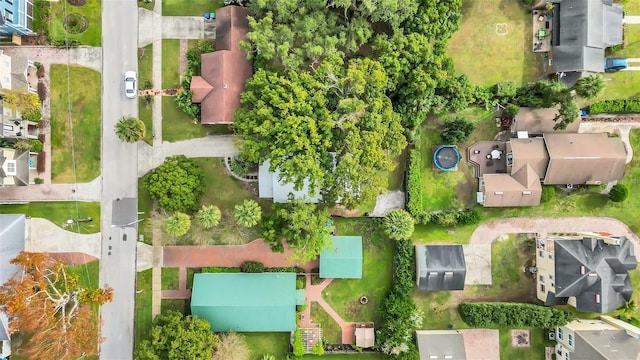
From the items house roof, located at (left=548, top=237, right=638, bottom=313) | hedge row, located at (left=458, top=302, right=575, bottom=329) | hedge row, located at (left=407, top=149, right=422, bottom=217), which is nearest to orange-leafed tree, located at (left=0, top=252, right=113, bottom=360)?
hedge row, located at (left=407, top=149, right=422, bottom=217)

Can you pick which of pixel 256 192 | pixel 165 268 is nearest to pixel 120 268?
pixel 165 268

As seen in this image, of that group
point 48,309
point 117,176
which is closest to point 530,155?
point 117,176

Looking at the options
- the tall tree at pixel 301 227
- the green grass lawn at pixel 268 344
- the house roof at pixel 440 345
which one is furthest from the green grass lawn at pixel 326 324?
the house roof at pixel 440 345

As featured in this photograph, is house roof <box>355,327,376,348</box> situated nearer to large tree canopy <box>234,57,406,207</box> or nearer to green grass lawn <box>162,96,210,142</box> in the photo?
large tree canopy <box>234,57,406,207</box>

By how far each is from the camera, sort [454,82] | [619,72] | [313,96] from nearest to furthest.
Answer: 1. [313,96]
2. [454,82]
3. [619,72]

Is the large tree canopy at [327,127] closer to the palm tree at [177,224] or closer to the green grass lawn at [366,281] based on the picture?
the green grass lawn at [366,281]

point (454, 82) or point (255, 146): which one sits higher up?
point (454, 82)

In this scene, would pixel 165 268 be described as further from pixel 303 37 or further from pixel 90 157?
pixel 303 37
